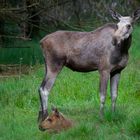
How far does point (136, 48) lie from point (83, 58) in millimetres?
10882

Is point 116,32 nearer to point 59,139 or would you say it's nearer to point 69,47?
point 69,47

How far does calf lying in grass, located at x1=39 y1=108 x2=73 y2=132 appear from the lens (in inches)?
352

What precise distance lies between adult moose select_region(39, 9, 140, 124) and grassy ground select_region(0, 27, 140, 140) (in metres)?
0.45

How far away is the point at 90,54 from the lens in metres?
9.93

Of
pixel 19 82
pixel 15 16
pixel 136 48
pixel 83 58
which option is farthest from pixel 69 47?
pixel 136 48

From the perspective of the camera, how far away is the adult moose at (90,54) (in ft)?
31.7

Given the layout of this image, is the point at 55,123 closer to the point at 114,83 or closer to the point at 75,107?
the point at 114,83

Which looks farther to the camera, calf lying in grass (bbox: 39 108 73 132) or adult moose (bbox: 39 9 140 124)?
adult moose (bbox: 39 9 140 124)

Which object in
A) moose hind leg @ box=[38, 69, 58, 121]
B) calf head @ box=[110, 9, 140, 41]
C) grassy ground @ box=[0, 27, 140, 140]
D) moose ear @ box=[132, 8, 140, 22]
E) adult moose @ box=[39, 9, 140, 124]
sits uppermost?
moose ear @ box=[132, 8, 140, 22]

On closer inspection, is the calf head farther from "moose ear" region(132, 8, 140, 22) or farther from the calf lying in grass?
the calf lying in grass

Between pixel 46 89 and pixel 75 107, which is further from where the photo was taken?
pixel 75 107

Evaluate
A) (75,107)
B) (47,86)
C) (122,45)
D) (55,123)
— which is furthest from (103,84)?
(75,107)

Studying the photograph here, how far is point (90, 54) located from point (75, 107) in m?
1.60

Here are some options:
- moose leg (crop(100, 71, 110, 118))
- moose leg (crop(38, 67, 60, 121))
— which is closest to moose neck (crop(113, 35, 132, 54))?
moose leg (crop(100, 71, 110, 118))
